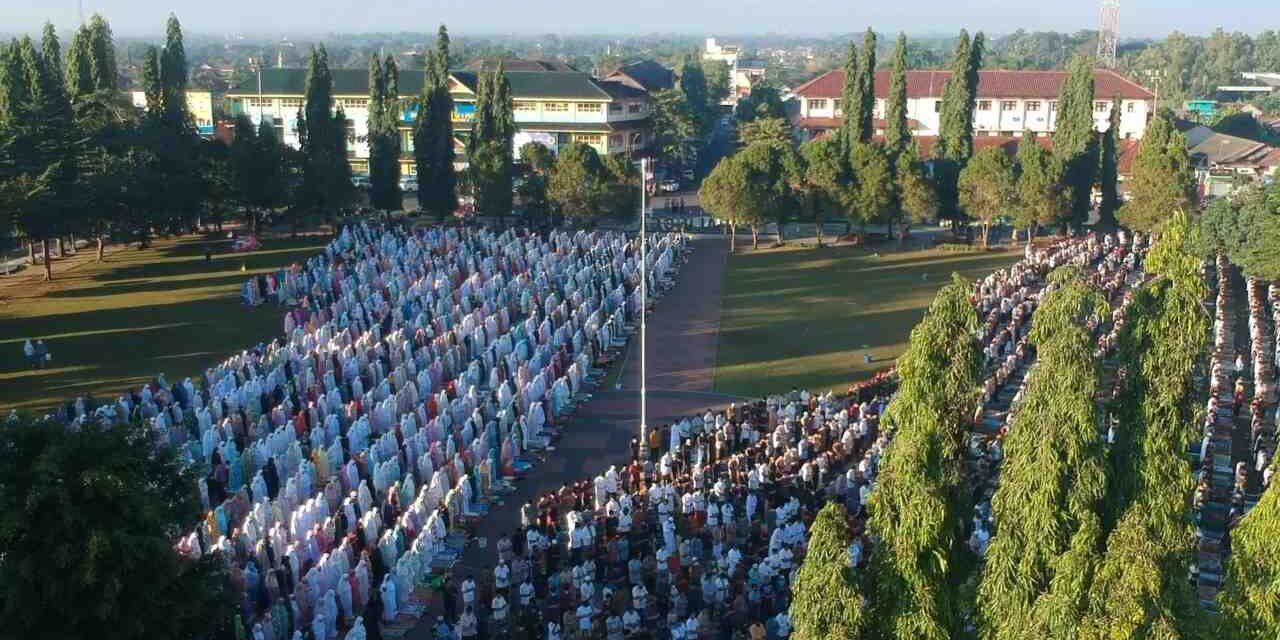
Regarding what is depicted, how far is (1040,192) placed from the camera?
121ft

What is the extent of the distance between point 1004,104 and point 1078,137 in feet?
82.8

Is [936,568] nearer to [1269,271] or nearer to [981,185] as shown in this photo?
[1269,271]

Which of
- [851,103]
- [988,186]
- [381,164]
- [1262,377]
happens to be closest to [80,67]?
[381,164]

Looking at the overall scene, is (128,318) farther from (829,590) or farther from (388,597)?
(829,590)

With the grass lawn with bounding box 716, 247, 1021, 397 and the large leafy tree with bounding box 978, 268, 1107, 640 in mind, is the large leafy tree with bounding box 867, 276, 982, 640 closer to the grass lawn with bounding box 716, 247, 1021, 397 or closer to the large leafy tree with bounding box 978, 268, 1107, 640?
the large leafy tree with bounding box 978, 268, 1107, 640

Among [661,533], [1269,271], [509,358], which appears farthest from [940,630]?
[1269,271]

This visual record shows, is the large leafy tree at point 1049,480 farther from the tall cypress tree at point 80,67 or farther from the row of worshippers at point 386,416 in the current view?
the tall cypress tree at point 80,67

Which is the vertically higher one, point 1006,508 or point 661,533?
point 1006,508

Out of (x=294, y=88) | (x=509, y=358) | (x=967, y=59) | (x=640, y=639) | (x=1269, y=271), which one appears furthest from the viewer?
(x=294, y=88)

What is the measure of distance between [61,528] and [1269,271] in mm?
28155

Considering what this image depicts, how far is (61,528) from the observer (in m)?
11.1

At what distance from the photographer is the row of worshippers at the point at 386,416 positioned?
48.8 ft

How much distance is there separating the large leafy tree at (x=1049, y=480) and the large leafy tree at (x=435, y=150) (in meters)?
35.6

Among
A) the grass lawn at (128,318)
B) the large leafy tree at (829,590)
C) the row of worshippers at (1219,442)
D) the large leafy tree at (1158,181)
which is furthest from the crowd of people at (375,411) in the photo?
the large leafy tree at (1158,181)
